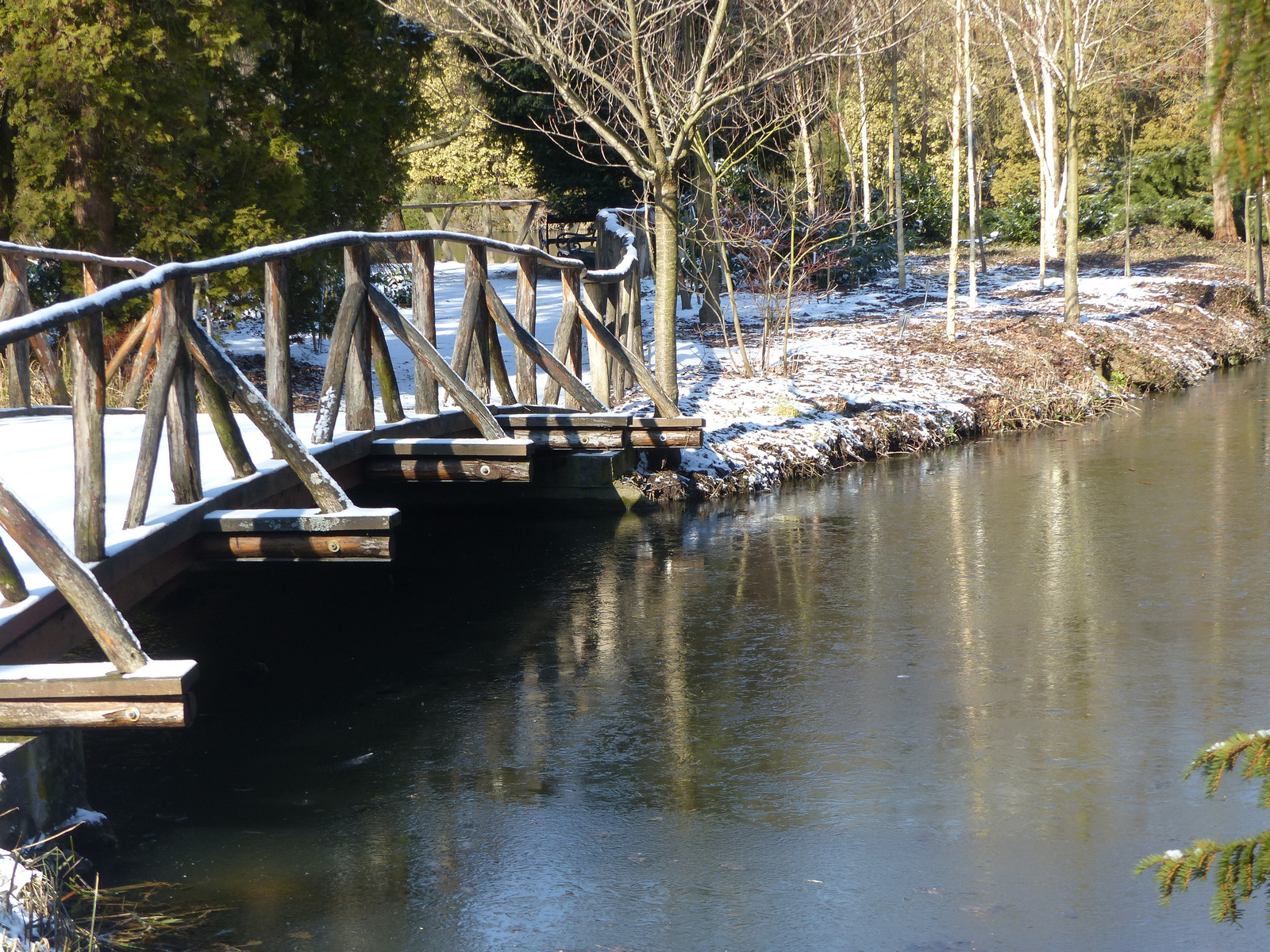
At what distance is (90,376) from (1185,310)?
70.5 feet

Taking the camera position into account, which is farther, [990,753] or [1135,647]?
[1135,647]

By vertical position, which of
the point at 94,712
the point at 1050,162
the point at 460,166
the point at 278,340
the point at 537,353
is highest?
the point at 460,166

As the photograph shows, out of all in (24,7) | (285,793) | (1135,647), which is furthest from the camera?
(24,7)

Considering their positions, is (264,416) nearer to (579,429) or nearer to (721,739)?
(721,739)

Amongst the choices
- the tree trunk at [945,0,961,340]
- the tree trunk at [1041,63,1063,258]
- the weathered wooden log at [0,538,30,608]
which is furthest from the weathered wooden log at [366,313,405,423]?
the tree trunk at [1041,63,1063,258]

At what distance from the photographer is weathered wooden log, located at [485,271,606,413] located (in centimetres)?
943

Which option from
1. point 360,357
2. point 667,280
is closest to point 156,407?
point 360,357

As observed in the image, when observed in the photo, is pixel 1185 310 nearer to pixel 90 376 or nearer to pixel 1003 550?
pixel 1003 550

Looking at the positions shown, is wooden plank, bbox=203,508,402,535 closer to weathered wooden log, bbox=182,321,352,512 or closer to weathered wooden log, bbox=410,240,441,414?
weathered wooden log, bbox=182,321,352,512

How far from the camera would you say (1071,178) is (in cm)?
2014

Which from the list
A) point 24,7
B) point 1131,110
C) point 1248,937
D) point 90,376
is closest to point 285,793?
point 90,376

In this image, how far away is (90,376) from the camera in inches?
191

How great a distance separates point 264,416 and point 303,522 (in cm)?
53

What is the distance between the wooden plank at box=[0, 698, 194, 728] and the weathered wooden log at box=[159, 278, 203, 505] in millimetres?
1757
